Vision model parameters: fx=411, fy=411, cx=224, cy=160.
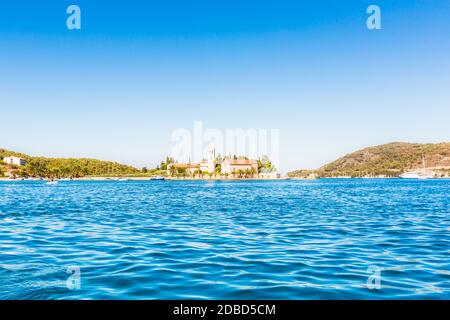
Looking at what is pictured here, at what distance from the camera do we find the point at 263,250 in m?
17.7

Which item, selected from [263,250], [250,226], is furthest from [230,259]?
[250,226]

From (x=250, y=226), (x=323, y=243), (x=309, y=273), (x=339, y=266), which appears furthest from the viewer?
(x=250, y=226)

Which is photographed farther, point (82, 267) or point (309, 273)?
point (82, 267)

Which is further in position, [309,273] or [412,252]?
[412,252]

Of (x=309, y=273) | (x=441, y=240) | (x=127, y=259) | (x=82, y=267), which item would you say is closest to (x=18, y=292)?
(x=82, y=267)

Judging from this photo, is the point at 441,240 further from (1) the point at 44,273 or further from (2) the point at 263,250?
(1) the point at 44,273

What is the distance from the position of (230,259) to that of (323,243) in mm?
5932

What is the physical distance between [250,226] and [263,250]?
9.50m
